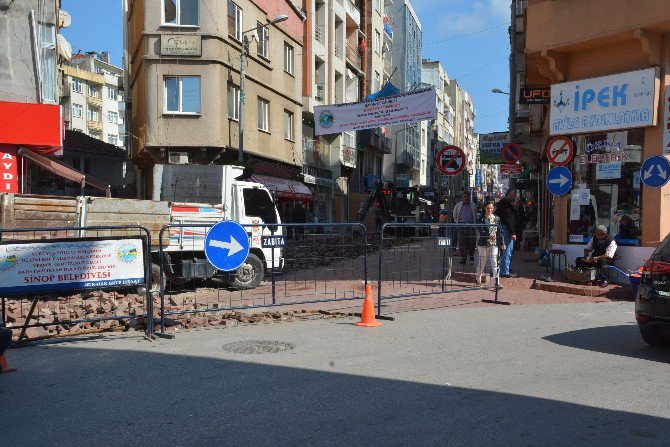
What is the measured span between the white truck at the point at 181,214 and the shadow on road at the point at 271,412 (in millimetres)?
3202

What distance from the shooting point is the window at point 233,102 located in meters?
Result: 23.4

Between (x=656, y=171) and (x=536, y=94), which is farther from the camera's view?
(x=536, y=94)

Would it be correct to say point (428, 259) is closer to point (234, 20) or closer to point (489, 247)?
point (489, 247)

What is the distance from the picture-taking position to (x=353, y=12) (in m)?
41.6

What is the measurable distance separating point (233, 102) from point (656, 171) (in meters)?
16.1

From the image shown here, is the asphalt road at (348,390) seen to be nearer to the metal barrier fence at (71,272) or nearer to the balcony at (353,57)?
the metal barrier fence at (71,272)

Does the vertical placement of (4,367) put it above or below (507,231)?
below

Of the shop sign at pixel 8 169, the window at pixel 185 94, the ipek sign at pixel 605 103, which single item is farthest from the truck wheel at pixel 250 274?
the window at pixel 185 94

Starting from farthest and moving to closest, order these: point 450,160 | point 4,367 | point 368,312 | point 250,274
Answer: point 450,160 → point 250,274 → point 368,312 → point 4,367

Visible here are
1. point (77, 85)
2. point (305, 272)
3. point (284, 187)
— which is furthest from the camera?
point (77, 85)

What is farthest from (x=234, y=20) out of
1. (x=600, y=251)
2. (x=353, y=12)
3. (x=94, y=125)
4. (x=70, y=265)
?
(x=94, y=125)

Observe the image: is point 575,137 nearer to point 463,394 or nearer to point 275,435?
point 463,394

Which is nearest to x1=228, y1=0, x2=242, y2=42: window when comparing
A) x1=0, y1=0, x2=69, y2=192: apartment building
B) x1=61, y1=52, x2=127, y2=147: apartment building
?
x1=0, y1=0, x2=69, y2=192: apartment building

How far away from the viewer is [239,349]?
7109 mm
